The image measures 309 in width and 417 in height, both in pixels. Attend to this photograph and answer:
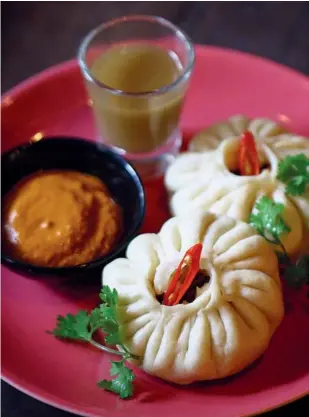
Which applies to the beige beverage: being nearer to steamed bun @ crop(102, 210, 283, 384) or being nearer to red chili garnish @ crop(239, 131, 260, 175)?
red chili garnish @ crop(239, 131, 260, 175)

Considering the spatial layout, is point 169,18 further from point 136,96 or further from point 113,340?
point 113,340

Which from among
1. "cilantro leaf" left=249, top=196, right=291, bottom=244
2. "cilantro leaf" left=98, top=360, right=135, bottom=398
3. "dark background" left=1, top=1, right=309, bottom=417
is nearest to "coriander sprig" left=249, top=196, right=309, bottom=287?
"cilantro leaf" left=249, top=196, right=291, bottom=244

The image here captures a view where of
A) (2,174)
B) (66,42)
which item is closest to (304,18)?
(66,42)

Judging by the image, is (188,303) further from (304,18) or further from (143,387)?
(304,18)

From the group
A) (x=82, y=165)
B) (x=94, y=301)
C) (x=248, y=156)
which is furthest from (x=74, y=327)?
(x=248, y=156)

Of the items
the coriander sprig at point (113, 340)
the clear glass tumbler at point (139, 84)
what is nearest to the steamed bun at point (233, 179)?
the clear glass tumbler at point (139, 84)
